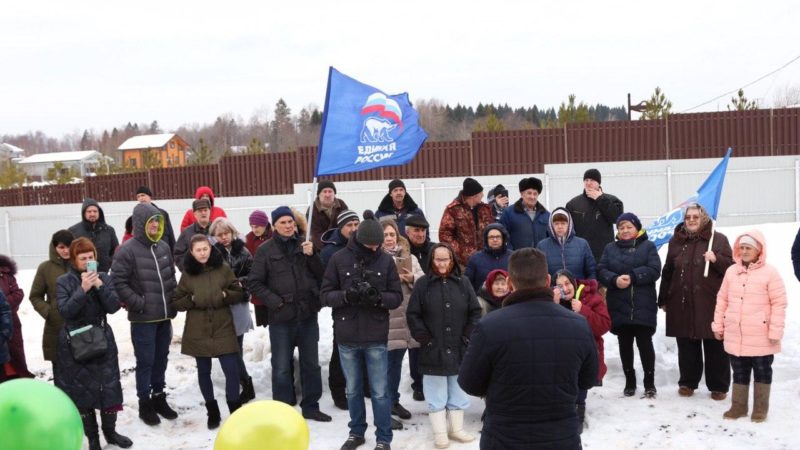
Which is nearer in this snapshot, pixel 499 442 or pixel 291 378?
pixel 499 442

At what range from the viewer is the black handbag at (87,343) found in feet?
21.0

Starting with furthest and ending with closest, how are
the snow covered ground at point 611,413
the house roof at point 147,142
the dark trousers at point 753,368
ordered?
the house roof at point 147,142, the dark trousers at point 753,368, the snow covered ground at point 611,413

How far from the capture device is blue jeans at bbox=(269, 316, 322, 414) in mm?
7332

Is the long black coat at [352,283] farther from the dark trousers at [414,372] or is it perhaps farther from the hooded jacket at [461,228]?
the hooded jacket at [461,228]

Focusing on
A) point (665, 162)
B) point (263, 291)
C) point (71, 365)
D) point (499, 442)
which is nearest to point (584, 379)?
point (499, 442)

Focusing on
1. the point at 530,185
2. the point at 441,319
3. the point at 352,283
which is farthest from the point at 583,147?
the point at 352,283

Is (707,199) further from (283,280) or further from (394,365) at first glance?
(283,280)

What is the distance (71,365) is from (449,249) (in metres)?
3.38

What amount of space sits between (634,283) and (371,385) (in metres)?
2.96

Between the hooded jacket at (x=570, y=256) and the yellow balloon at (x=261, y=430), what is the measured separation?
4.77 metres

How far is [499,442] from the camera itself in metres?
3.88

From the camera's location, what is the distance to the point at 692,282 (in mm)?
7668

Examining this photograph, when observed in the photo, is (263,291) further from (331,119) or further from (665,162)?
(665,162)

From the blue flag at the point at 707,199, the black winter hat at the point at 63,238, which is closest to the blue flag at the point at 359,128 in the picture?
the black winter hat at the point at 63,238
